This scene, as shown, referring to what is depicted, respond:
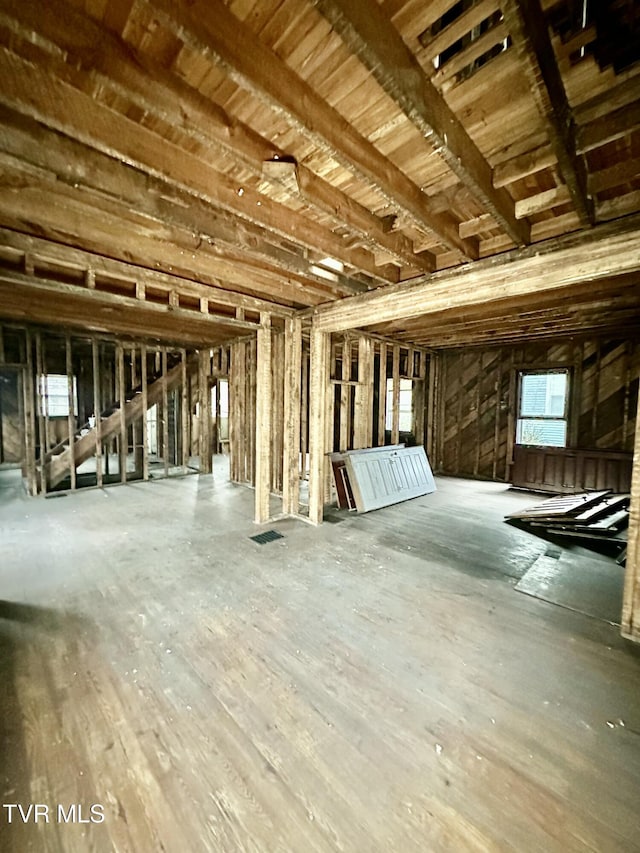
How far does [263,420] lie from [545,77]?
146 inches

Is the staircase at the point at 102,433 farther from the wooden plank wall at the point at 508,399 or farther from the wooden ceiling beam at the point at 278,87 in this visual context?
the wooden ceiling beam at the point at 278,87

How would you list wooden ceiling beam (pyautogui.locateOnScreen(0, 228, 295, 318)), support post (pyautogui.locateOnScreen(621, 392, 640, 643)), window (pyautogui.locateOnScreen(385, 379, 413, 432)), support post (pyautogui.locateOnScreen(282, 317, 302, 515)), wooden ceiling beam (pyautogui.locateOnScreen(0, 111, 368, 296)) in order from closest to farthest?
wooden ceiling beam (pyautogui.locateOnScreen(0, 111, 368, 296)), support post (pyautogui.locateOnScreen(621, 392, 640, 643)), wooden ceiling beam (pyautogui.locateOnScreen(0, 228, 295, 318)), support post (pyautogui.locateOnScreen(282, 317, 302, 515)), window (pyautogui.locateOnScreen(385, 379, 413, 432))

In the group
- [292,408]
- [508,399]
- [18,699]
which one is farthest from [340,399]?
[18,699]

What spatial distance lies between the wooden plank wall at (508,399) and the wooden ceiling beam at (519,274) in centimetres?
426

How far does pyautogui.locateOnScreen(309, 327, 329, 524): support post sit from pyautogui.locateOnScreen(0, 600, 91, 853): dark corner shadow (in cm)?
266

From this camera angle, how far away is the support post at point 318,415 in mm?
4363

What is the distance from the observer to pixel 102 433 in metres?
6.50

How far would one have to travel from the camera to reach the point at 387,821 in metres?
1.21

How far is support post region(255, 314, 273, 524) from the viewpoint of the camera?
428 centimetres

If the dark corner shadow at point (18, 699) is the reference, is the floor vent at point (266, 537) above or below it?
below

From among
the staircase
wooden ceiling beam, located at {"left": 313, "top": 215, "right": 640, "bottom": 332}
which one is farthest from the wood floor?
the staircase

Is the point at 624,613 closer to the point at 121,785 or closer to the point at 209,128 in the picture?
the point at 121,785

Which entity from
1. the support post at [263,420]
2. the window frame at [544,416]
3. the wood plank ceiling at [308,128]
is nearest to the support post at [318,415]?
the support post at [263,420]

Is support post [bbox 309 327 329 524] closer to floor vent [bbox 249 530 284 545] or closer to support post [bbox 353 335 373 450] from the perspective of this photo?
floor vent [bbox 249 530 284 545]
